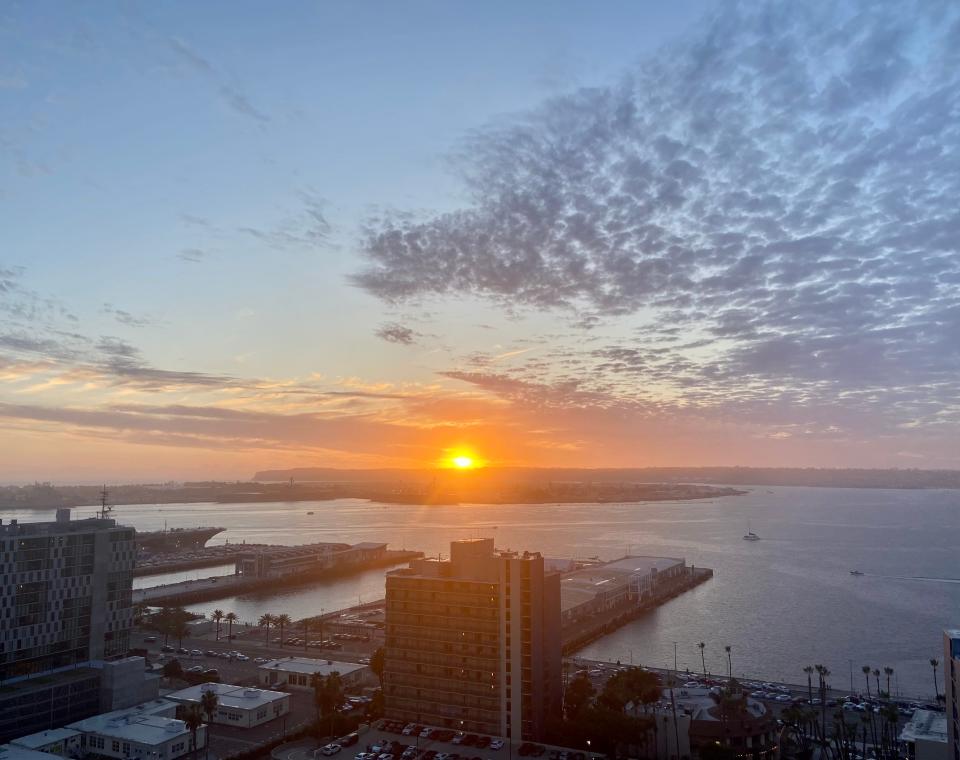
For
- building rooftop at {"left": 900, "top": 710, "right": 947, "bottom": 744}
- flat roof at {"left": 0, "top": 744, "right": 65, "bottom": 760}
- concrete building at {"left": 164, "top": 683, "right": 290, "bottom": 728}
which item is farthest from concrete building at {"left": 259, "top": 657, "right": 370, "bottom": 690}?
building rooftop at {"left": 900, "top": 710, "right": 947, "bottom": 744}

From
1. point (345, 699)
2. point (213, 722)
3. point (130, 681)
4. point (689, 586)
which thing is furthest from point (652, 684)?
point (689, 586)

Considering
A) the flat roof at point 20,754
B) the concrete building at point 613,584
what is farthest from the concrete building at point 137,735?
the concrete building at point 613,584

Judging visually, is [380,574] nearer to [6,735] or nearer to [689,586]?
[689,586]

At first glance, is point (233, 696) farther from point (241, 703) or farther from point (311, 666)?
point (311, 666)

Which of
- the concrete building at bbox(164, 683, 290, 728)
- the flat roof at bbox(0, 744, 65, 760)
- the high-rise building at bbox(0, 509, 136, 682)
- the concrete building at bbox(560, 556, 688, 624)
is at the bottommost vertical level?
the concrete building at bbox(164, 683, 290, 728)

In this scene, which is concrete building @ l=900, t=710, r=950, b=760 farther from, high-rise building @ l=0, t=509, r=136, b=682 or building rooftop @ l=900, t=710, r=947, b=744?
high-rise building @ l=0, t=509, r=136, b=682

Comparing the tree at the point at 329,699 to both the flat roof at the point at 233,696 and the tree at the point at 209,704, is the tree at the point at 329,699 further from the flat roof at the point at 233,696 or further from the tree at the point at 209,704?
the tree at the point at 209,704

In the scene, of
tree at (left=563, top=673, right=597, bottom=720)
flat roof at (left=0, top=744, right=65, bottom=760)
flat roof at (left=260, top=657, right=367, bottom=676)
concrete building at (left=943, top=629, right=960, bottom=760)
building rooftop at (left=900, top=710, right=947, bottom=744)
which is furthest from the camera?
flat roof at (left=260, top=657, right=367, bottom=676)
